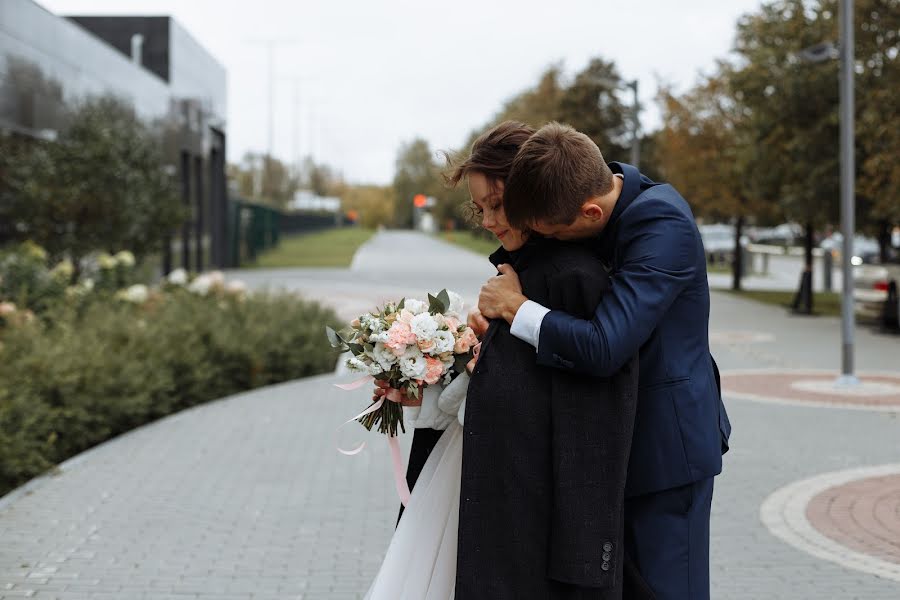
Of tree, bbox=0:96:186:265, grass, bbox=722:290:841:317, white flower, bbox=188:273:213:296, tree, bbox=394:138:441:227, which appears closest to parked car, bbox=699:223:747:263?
grass, bbox=722:290:841:317

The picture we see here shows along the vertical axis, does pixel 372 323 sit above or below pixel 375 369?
above

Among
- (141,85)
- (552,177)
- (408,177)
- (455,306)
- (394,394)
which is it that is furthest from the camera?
(408,177)

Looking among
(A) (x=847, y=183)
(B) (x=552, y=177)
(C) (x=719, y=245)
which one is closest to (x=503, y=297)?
(B) (x=552, y=177)

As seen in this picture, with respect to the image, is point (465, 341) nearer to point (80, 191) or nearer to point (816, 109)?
point (80, 191)

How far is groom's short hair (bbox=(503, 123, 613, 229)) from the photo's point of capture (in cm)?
267

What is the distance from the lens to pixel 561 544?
107 inches

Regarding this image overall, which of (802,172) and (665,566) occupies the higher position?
(802,172)

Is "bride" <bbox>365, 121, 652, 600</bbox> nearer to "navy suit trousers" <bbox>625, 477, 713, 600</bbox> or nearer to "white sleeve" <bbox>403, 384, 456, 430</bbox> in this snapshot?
"navy suit trousers" <bbox>625, 477, 713, 600</bbox>

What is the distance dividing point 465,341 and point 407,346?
0.15 metres

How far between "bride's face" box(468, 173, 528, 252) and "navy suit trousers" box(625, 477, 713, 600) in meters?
0.70

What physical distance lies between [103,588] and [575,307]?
3.25 metres

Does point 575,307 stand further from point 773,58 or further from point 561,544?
point 773,58

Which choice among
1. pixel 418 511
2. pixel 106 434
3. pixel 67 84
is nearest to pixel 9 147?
pixel 67 84

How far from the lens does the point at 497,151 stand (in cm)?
285
